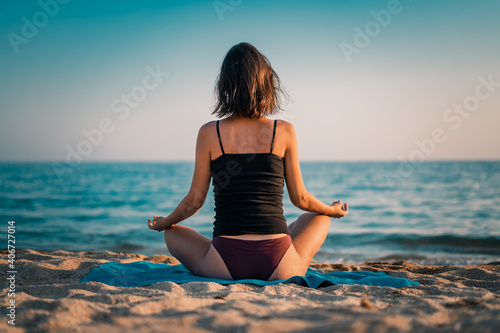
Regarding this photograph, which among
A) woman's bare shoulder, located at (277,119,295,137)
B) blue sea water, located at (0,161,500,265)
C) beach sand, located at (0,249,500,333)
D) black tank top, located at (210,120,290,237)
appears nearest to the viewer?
beach sand, located at (0,249,500,333)

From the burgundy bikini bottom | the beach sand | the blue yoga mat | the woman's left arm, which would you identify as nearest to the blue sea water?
the blue yoga mat

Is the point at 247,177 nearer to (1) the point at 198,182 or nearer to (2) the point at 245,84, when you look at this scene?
(1) the point at 198,182

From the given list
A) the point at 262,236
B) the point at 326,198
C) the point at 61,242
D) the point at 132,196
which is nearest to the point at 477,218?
the point at 326,198

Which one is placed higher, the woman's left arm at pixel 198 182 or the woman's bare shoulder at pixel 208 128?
the woman's bare shoulder at pixel 208 128

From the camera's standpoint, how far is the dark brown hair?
9.30 feet

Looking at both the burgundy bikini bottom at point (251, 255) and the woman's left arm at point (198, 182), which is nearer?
the burgundy bikini bottom at point (251, 255)

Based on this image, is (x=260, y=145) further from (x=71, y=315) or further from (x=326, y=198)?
(x=326, y=198)

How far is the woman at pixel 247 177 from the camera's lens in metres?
2.77

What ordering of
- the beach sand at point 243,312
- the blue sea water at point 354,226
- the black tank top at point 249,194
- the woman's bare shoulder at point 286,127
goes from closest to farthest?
the beach sand at point 243,312, the black tank top at point 249,194, the woman's bare shoulder at point 286,127, the blue sea water at point 354,226

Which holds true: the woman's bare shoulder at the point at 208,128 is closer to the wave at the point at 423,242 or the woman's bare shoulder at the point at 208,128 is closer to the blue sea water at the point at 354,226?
the blue sea water at the point at 354,226

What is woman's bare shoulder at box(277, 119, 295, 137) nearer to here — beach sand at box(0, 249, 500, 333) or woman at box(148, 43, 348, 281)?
woman at box(148, 43, 348, 281)

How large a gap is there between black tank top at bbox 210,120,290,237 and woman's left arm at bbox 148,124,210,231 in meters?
0.14

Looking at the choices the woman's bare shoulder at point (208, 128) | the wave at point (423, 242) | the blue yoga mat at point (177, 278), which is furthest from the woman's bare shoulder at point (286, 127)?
the wave at point (423, 242)

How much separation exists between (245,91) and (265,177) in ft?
2.19
